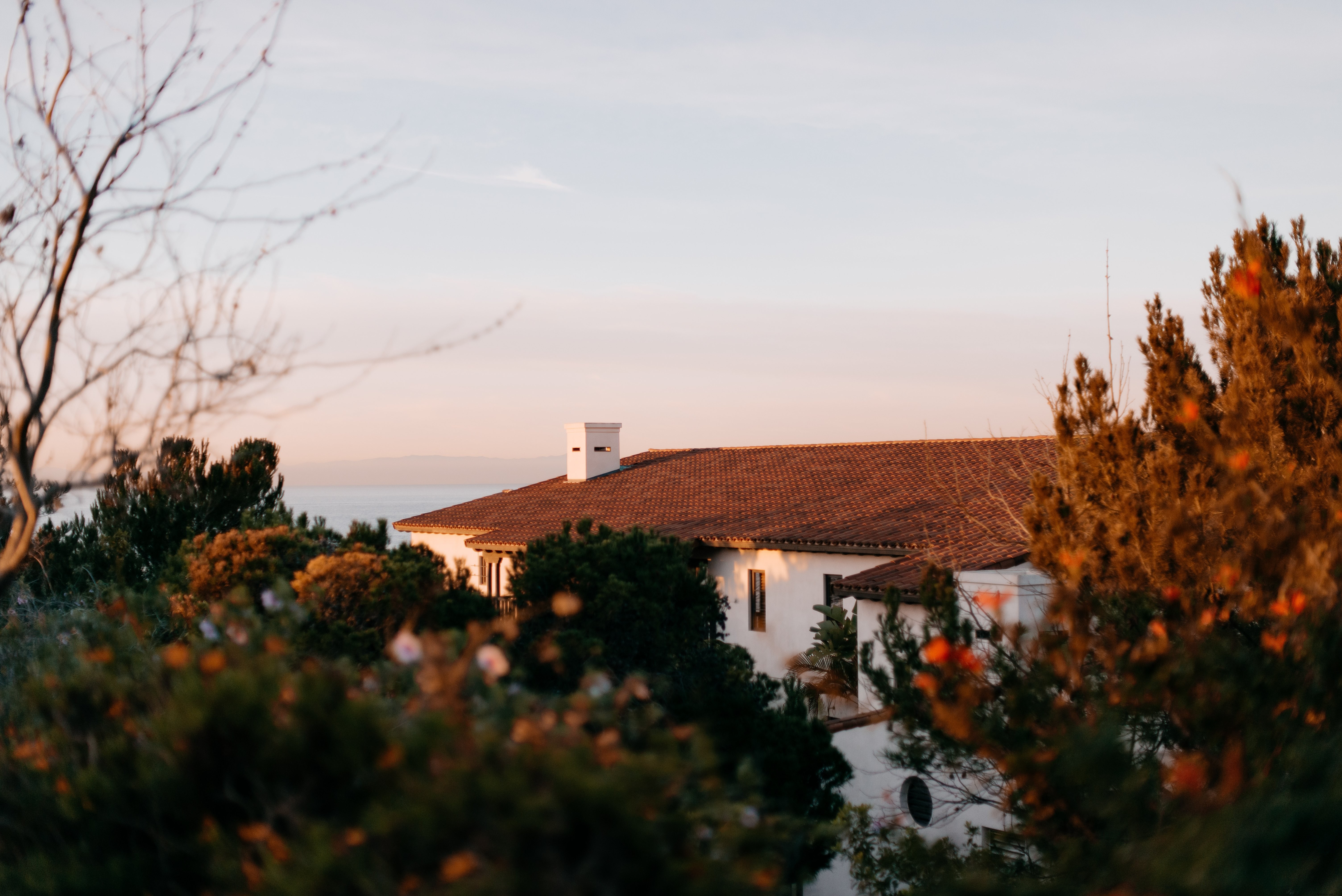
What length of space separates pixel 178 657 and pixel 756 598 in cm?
2132

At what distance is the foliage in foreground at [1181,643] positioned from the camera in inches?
177

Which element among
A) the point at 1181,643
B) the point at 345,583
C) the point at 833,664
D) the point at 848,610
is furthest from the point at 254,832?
the point at 848,610

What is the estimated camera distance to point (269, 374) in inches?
229

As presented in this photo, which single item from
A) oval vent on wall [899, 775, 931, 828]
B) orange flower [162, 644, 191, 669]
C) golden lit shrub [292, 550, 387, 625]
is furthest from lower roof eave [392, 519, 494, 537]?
orange flower [162, 644, 191, 669]

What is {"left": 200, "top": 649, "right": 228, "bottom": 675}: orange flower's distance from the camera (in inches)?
167

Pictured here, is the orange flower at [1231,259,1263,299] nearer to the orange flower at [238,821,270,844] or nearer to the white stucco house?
the white stucco house

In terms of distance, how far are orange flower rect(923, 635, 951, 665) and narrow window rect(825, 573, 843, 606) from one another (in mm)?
15296

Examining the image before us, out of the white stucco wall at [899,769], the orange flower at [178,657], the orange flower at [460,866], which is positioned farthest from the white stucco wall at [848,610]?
the orange flower at [178,657]

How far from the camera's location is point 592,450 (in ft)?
122

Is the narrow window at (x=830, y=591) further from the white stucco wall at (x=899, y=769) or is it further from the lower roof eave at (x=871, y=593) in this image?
the white stucco wall at (x=899, y=769)

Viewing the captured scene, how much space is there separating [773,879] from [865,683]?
14.8m

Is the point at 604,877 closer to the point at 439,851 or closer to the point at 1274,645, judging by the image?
the point at 439,851

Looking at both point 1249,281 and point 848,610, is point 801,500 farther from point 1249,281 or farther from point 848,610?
point 1249,281

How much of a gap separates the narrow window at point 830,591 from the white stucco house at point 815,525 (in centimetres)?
5
